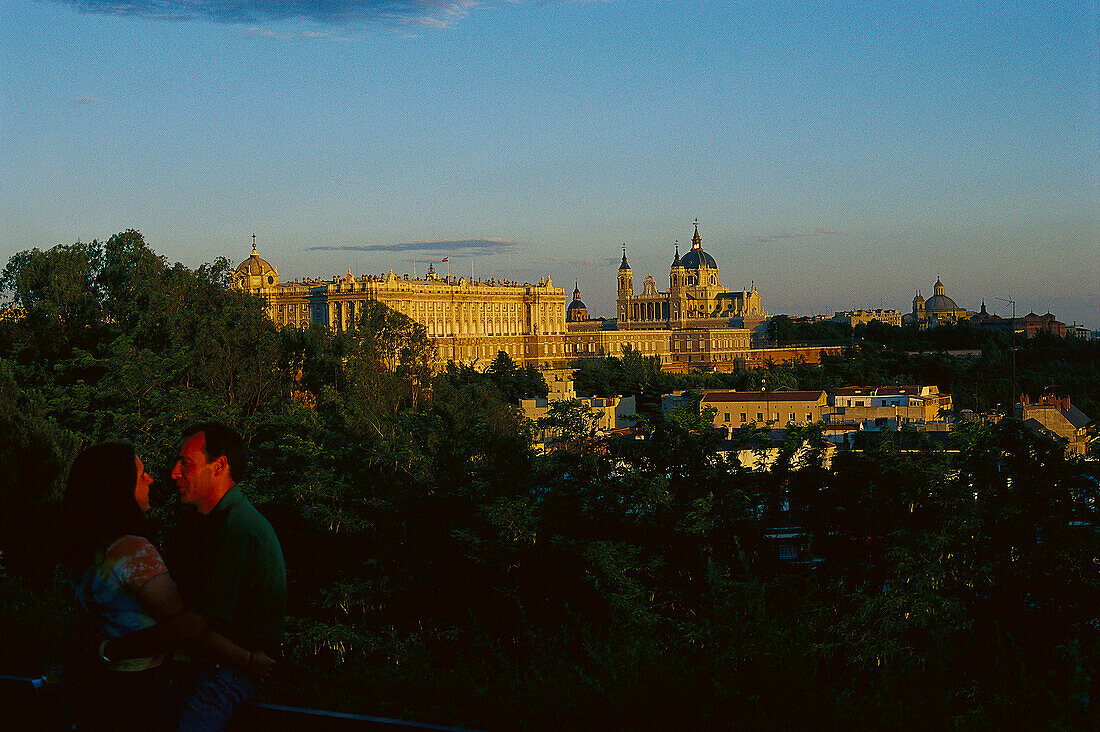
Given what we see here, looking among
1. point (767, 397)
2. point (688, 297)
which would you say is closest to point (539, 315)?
point (688, 297)

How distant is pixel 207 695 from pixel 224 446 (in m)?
0.88

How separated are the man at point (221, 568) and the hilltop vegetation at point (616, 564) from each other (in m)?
1.52

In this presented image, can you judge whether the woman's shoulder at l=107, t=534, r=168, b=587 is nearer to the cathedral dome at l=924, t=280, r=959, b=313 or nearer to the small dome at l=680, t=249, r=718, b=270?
the small dome at l=680, t=249, r=718, b=270

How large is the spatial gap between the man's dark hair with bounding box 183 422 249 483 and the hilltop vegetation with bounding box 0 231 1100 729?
70.6 inches

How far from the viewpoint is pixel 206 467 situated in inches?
158

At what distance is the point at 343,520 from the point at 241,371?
1067 centimetres

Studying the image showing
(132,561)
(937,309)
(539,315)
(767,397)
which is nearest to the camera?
(132,561)

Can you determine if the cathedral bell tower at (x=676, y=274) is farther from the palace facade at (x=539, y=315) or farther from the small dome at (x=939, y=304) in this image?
the small dome at (x=939, y=304)

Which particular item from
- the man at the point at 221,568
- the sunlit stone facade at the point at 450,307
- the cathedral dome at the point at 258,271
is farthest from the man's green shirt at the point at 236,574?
the cathedral dome at the point at 258,271

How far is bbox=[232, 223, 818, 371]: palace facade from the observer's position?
85.8 metres

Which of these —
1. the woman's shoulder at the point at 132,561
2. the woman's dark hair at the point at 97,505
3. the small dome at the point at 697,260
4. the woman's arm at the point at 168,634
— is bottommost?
the woman's arm at the point at 168,634

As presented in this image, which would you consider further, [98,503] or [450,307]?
[450,307]

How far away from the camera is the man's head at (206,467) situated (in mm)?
3982

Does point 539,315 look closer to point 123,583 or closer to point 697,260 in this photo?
point 697,260
